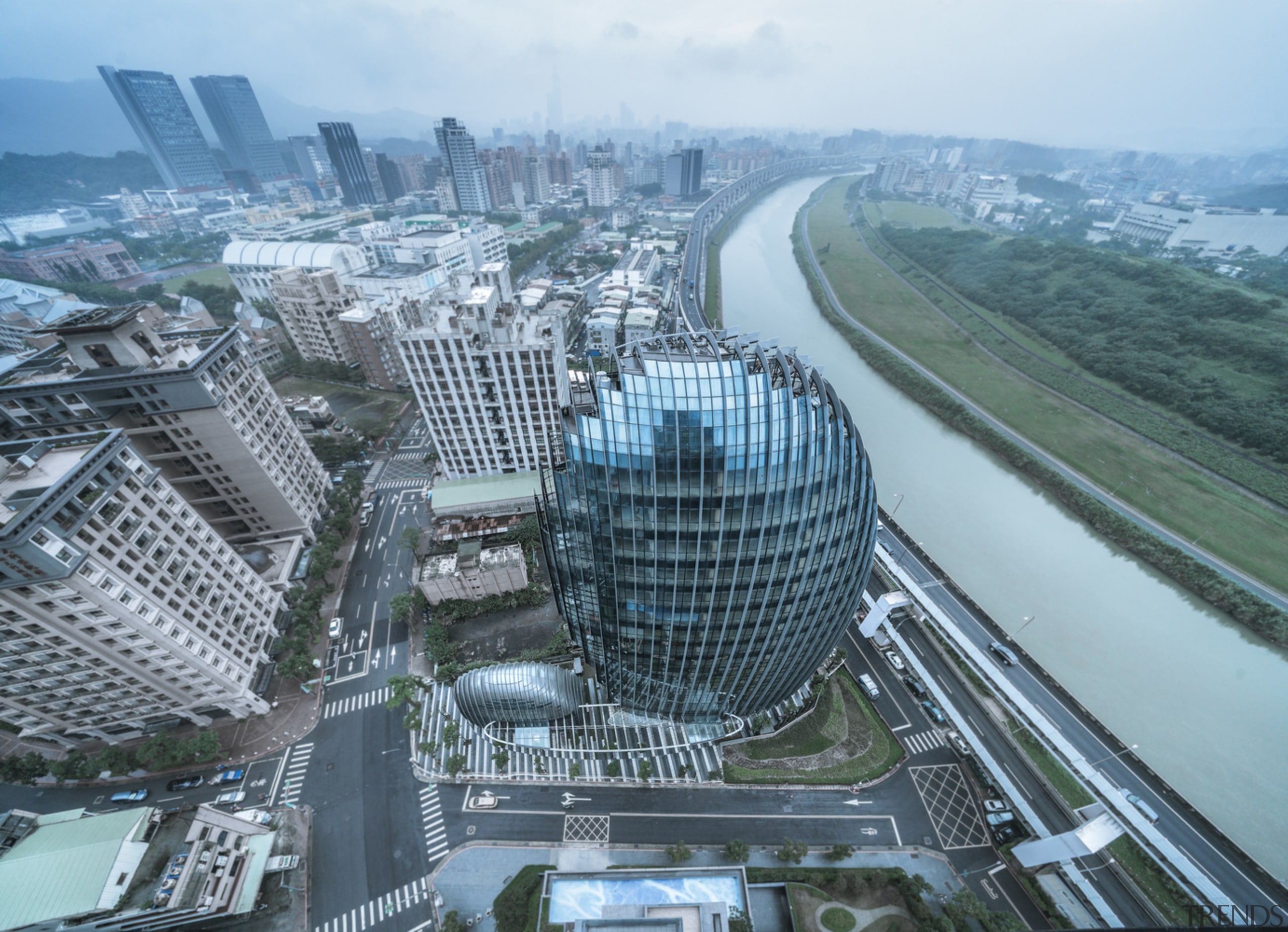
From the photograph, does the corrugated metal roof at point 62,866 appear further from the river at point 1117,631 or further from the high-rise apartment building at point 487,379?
the river at point 1117,631

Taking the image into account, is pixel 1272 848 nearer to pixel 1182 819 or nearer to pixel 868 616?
pixel 1182 819

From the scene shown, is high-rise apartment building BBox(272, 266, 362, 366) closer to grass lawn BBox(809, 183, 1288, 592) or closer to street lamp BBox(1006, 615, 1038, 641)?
street lamp BBox(1006, 615, 1038, 641)

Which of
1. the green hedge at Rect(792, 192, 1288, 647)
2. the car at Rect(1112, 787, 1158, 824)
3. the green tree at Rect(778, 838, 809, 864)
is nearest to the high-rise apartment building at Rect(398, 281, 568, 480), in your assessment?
the green tree at Rect(778, 838, 809, 864)

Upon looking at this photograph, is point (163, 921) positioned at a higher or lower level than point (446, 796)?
higher

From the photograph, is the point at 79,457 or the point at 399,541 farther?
the point at 399,541

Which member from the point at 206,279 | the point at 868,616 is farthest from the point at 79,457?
the point at 206,279

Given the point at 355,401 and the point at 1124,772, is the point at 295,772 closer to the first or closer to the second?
the point at 1124,772
